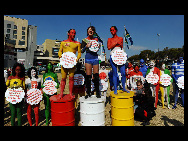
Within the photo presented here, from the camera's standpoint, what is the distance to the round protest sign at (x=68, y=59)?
10.2 feet

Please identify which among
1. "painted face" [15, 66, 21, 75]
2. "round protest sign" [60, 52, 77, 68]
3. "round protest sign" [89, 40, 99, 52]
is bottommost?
"painted face" [15, 66, 21, 75]

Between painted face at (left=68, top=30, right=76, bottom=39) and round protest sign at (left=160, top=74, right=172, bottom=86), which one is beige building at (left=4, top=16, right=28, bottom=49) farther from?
round protest sign at (left=160, top=74, right=172, bottom=86)

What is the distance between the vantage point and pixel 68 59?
10.2 feet

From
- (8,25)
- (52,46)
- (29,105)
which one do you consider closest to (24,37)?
(8,25)

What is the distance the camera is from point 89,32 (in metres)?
3.27

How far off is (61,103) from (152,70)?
396 cm

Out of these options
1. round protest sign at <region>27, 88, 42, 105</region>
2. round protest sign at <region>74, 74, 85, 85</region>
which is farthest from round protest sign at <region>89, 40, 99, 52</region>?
round protest sign at <region>27, 88, 42, 105</region>

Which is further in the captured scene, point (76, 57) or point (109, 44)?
point (109, 44)

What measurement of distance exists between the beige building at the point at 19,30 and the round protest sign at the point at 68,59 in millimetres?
39647

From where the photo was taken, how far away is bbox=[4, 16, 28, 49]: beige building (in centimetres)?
3534

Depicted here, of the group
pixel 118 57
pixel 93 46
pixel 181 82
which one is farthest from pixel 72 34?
pixel 181 82

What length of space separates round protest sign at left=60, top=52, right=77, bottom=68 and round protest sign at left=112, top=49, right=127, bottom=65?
3.51 ft

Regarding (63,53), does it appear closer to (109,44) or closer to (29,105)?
(109,44)

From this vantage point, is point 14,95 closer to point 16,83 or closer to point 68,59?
point 16,83
